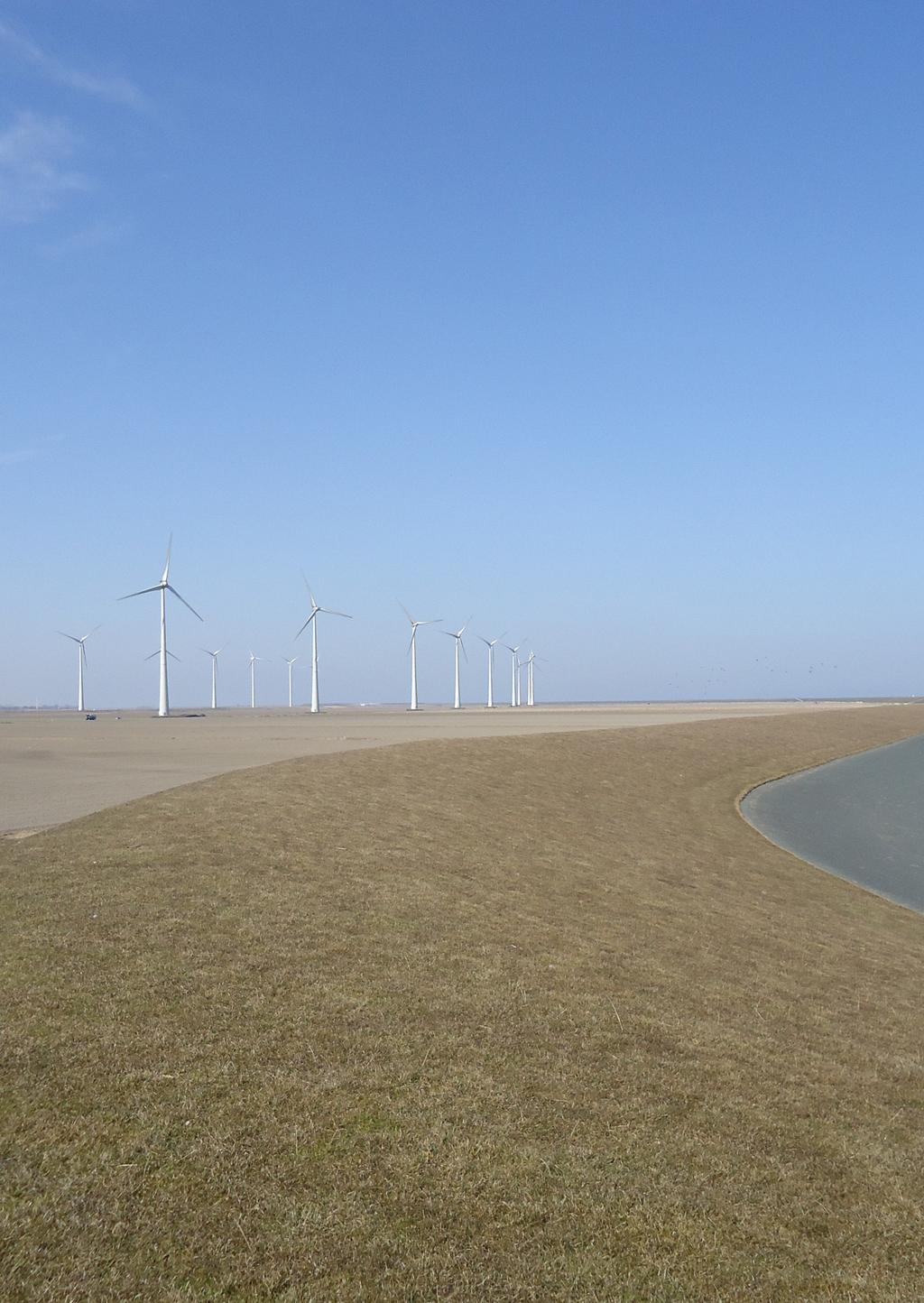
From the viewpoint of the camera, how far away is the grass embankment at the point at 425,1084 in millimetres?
5789

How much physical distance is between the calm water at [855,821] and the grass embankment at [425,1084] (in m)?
8.81

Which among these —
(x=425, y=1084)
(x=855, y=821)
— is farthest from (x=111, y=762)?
(x=425, y=1084)

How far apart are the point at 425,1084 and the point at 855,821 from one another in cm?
3139

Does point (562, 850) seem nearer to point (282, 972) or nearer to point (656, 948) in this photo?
point (656, 948)

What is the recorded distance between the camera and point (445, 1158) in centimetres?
686

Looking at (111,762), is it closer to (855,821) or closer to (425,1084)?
(855,821)

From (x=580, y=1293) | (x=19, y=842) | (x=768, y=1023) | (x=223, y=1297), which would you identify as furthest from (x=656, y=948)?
(x=19, y=842)

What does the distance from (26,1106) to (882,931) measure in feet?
53.9

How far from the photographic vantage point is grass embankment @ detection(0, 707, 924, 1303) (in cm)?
579

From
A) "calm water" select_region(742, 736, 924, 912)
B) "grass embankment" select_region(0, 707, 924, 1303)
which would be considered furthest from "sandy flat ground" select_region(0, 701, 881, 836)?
"calm water" select_region(742, 736, 924, 912)

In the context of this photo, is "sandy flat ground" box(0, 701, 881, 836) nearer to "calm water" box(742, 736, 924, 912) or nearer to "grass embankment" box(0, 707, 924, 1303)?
"grass embankment" box(0, 707, 924, 1303)

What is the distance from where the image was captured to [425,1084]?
800cm

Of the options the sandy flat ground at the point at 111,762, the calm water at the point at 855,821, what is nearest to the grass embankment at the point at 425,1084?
the sandy flat ground at the point at 111,762

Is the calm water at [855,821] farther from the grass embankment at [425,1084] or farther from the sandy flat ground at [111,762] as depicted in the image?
the sandy flat ground at [111,762]
